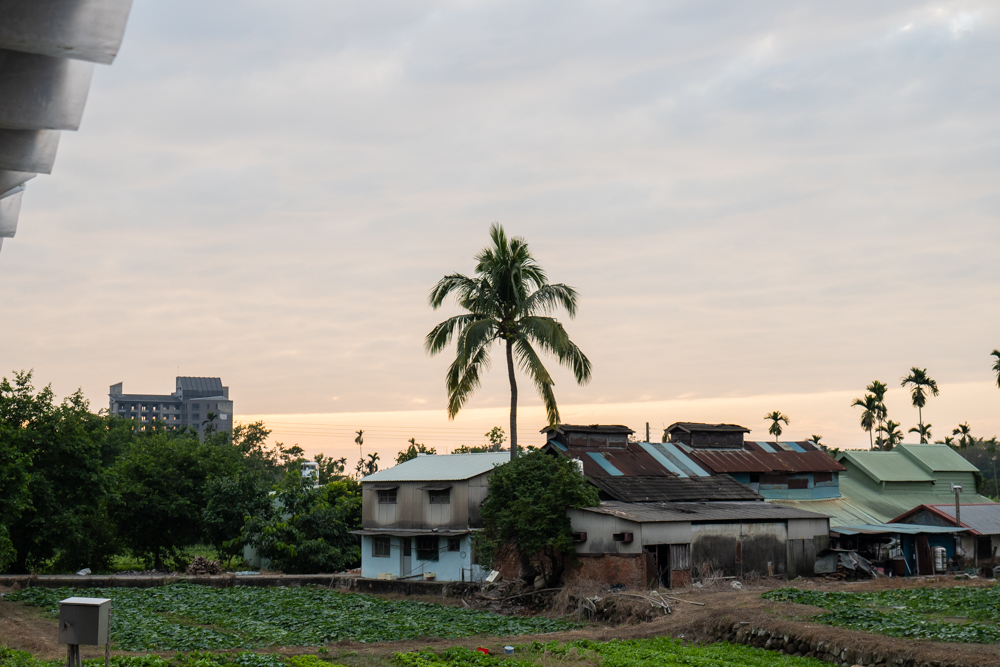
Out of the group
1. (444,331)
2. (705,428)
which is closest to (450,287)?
(444,331)

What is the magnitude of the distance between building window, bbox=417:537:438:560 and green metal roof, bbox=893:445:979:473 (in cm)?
3342

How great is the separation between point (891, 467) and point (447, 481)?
3082cm

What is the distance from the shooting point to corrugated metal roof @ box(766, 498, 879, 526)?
43.5 metres

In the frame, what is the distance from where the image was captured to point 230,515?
149 feet

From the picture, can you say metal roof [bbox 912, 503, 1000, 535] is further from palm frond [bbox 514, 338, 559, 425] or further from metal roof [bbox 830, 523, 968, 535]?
palm frond [bbox 514, 338, 559, 425]

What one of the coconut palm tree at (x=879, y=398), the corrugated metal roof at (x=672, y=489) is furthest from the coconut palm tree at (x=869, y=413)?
the corrugated metal roof at (x=672, y=489)

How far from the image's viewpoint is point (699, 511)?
35.8 metres

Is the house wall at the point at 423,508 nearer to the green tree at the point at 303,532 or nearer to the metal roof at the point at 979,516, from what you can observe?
the green tree at the point at 303,532

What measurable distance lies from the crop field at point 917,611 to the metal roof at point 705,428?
18.7m

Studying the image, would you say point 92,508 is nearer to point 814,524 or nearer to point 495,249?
point 495,249

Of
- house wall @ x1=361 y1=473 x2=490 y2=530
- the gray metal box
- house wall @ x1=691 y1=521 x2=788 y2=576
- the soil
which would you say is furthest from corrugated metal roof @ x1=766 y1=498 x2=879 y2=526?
the gray metal box

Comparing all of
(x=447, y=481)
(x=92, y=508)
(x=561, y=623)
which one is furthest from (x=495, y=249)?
(x=92, y=508)

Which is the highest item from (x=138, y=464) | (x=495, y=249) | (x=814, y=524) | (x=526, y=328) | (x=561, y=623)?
(x=495, y=249)

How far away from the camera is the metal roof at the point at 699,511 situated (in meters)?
32.8
